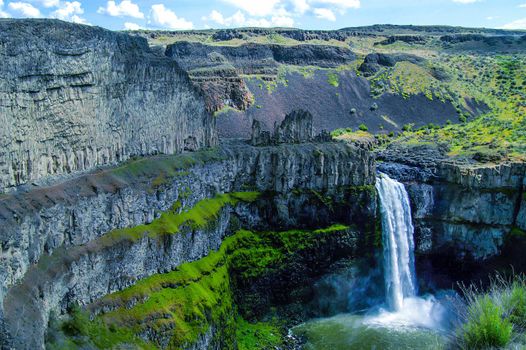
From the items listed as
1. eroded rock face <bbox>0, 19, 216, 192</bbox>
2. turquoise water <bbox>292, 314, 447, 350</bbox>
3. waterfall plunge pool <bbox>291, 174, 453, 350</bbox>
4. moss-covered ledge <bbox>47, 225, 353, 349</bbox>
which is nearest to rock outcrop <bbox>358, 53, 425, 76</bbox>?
waterfall plunge pool <bbox>291, 174, 453, 350</bbox>

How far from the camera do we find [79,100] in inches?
1615

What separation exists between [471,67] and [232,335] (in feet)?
367

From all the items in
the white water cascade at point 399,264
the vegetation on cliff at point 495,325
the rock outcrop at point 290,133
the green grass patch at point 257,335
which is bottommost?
the green grass patch at point 257,335

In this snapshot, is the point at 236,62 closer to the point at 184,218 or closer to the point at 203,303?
the point at 184,218

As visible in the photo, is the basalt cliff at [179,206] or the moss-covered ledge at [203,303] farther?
the moss-covered ledge at [203,303]

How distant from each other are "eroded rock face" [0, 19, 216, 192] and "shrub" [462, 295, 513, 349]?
89.6 feet

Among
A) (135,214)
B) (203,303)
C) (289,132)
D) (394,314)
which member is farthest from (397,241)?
(135,214)

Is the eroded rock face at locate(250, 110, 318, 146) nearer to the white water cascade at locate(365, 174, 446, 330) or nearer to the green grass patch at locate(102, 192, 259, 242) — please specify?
the green grass patch at locate(102, 192, 259, 242)

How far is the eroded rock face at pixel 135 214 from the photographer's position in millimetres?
31391

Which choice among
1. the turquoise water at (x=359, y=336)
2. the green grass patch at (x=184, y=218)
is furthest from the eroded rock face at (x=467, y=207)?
the green grass patch at (x=184, y=218)

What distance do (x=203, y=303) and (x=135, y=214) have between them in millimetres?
8636

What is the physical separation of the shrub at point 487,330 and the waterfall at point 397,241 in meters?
31.9

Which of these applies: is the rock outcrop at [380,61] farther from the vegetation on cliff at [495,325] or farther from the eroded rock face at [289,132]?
the vegetation on cliff at [495,325]

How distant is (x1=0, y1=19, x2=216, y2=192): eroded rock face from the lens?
3491 cm
